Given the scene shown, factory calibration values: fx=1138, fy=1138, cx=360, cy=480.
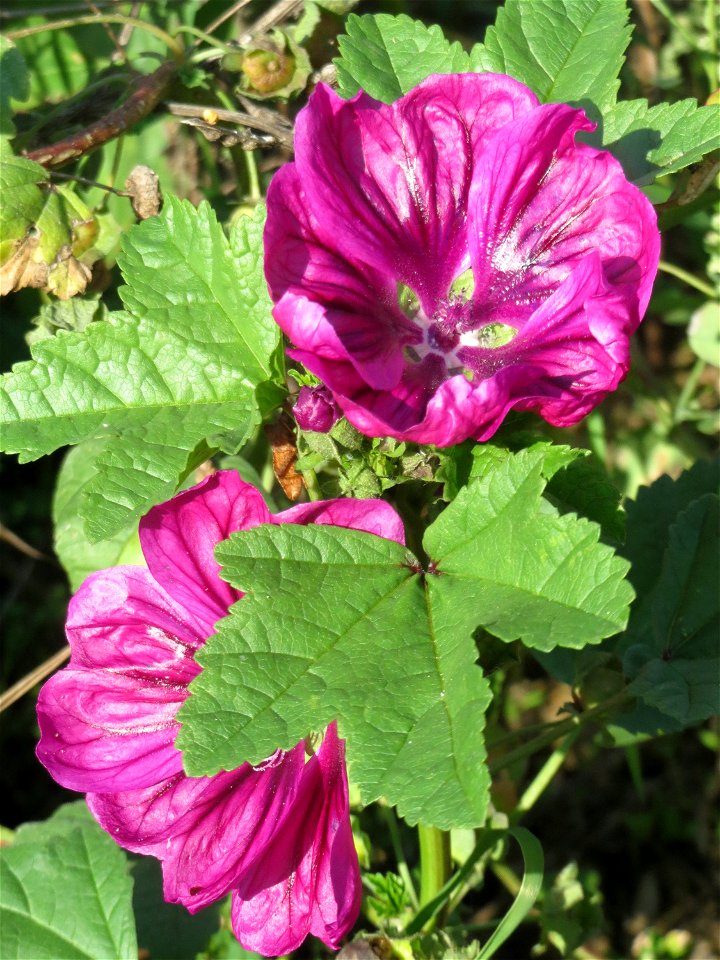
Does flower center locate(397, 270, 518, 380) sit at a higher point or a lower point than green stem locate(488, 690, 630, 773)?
higher

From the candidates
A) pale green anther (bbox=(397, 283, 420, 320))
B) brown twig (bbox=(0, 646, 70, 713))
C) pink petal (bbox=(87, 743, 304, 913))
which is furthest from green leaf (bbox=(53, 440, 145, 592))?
pale green anther (bbox=(397, 283, 420, 320))

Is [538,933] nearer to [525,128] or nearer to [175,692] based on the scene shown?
[175,692]

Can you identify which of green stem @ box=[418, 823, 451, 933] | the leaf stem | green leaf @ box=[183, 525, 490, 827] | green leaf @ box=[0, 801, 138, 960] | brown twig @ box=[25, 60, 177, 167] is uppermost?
brown twig @ box=[25, 60, 177, 167]

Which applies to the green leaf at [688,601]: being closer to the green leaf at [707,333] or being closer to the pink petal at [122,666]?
the pink petal at [122,666]

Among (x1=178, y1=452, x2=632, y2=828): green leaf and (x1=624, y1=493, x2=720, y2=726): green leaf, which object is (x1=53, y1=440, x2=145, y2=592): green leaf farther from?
(x1=624, y1=493, x2=720, y2=726): green leaf

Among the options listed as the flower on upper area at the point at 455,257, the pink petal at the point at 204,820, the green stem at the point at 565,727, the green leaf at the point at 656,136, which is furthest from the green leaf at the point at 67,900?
the green leaf at the point at 656,136

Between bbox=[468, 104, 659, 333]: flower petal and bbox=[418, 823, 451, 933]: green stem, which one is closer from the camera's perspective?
bbox=[468, 104, 659, 333]: flower petal
